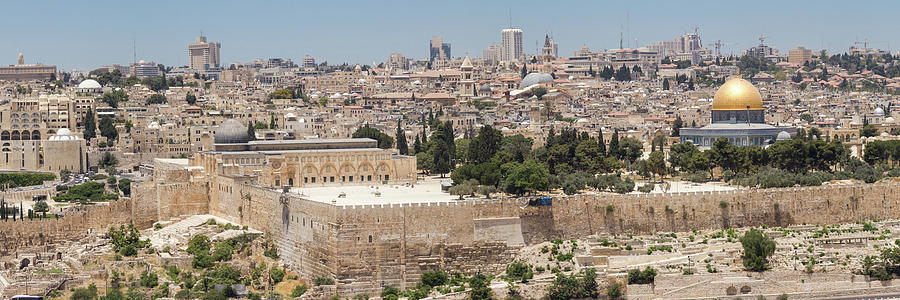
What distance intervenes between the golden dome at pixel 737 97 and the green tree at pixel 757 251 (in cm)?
2993

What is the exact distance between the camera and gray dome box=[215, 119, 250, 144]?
193 ft

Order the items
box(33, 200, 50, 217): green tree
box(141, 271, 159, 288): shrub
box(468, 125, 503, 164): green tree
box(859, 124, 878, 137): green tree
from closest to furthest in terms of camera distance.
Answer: box(141, 271, 159, 288): shrub, box(33, 200, 50, 217): green tree, box(468, 125, 503, 164): green tree, box(859, 124, 878, 137): green tree

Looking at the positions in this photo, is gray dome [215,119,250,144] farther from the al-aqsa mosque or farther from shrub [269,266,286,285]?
the al-aqsa mosque

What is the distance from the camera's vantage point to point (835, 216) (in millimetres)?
49594

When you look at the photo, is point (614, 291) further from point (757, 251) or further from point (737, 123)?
point (737, 123)

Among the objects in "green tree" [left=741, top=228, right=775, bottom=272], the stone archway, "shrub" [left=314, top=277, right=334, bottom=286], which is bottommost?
the stone archway

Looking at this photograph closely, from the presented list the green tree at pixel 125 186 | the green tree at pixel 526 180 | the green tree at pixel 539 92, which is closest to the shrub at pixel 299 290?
the green tree at pixel 526 180

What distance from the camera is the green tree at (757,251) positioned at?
42875 millimetres

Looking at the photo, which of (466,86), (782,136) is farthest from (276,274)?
(466,86)

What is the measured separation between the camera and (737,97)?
241 ft

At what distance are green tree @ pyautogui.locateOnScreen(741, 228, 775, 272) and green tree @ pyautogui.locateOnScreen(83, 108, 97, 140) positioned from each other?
193ft

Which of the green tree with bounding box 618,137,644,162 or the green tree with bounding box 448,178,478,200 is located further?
the green tree with bounding box 618,137,644,162

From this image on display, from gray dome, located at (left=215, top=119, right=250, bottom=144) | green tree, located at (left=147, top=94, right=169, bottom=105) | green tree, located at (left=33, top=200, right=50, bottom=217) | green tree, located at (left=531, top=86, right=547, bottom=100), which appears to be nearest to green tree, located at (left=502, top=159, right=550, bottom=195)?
gray dome, located at (left=215, top=119, right=250, bottom=144)

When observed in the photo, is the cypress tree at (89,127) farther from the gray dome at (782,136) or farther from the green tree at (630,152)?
the gray dome at (782,136)
